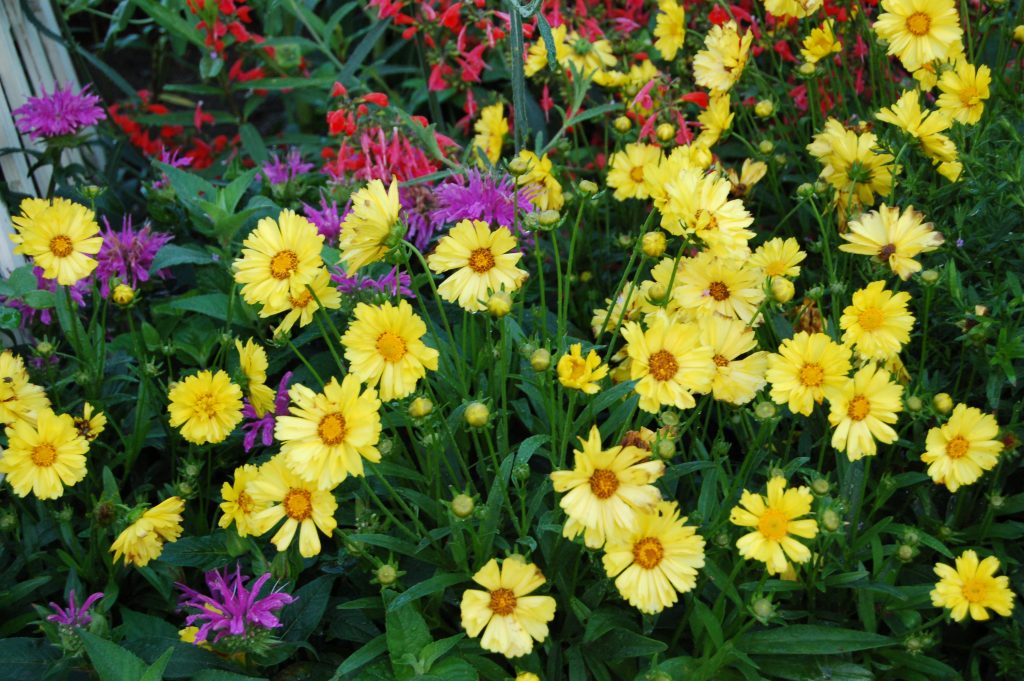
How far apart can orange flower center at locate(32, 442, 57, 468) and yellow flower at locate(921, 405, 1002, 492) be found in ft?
3.72

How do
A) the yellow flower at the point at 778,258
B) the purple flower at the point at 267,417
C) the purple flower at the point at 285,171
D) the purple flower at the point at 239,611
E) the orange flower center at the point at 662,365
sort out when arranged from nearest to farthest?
the orange flower center at the point at 662,365 → the purple flower at the point at 239,611 → the yellow flower at the point at 778,258 → the purple flower at the point at 267,417 → the purple flower at the point at 285,171

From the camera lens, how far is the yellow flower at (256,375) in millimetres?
1384

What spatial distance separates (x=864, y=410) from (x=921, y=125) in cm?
49

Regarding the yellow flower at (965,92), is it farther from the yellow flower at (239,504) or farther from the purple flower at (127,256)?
the purple flower at (127,256)

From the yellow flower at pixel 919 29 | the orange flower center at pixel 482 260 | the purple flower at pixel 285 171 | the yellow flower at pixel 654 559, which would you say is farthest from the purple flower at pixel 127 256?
the yellow flower at pixel 919 29

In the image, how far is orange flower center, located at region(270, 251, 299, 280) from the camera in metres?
1.25

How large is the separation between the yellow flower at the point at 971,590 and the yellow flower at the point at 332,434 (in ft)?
2.27

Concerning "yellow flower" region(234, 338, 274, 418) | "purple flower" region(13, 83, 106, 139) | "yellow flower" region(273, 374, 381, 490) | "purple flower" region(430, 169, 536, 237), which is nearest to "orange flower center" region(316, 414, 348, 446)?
"yellow flower" region(273, 374, 381, 490)

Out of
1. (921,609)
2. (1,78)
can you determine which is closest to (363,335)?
(921,609)

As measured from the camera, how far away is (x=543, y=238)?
Answer: 6.60ft

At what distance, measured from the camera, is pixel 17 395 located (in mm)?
1441

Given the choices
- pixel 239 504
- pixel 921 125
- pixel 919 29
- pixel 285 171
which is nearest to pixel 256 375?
pixel 239 504

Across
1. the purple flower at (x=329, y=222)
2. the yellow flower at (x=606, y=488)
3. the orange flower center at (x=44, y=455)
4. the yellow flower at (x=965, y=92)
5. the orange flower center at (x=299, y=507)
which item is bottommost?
the yellow flower at (x=606, y=488)

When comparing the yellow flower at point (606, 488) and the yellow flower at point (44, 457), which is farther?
the yellow flower at point (44, 457)
